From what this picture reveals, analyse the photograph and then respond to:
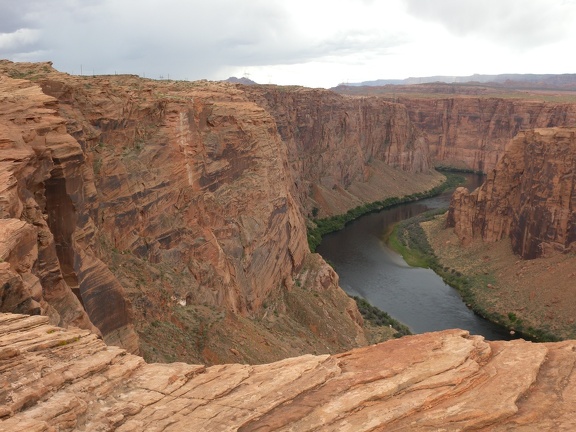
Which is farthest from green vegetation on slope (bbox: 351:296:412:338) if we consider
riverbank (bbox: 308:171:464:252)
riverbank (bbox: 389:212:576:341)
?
riverbank (bbox: 308:171:464:252)

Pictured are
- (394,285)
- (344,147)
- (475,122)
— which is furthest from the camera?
(475,122)

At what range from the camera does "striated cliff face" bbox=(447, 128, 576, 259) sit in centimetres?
5431

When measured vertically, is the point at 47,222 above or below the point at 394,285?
above

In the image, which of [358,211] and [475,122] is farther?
[475,122]

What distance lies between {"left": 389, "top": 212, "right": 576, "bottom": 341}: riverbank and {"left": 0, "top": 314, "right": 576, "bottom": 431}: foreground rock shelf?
37.8m

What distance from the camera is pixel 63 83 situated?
81.5ft

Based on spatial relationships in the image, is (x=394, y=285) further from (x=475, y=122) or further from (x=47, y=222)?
(x=475, y=122)

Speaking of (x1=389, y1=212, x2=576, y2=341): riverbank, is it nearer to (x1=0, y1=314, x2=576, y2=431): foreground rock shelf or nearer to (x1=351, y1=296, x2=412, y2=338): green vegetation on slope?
(x1=351, y1=296, x2=412, y2=338): green vegetation on slope

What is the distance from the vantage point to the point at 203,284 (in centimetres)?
3086

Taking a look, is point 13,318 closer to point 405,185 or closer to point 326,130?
point 326,130

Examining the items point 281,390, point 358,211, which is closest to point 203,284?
point 281,390

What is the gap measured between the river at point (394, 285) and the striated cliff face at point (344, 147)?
41.1 ft

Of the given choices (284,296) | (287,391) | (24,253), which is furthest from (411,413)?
(284,296)

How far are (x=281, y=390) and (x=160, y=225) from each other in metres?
20.1
